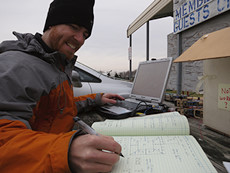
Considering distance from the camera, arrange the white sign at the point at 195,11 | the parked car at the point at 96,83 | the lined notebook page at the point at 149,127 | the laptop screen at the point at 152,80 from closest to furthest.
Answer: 1. the lined notebook page at the point at 149,127
2. the laptop screen at the point at 152,80
3. the parked car at the point at 96,83
4. the white sign at the point at 195,11

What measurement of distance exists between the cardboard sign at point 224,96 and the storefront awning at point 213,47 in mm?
157

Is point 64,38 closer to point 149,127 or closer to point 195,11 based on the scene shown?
point 149,127

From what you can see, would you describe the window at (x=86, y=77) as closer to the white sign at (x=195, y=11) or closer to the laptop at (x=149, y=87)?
the laptop at (x=149, y=87)

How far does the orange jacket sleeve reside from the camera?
0.32m

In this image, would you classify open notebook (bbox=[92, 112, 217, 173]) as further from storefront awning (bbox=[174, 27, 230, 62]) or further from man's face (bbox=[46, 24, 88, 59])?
man's face (bbox=[46, 24, 88, 59])

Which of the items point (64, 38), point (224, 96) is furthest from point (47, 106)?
point (224, 96)

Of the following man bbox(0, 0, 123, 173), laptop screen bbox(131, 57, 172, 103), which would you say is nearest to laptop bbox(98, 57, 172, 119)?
laptop screen bbox(131, 57, 172, 103)

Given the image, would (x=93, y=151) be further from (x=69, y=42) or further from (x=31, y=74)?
(x=69, y=42)

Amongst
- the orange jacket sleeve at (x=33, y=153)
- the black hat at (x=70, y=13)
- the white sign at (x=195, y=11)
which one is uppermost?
the white sign at (x=195, y=11)

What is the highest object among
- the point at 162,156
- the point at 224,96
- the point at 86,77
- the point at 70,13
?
the point at 70,13

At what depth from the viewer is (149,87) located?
4.34 ft

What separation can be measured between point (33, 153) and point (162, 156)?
0.34m

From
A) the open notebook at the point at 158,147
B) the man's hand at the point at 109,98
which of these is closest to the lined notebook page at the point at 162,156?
→ the open notebook at the point at 158,147

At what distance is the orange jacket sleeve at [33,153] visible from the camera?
32 centimetres
